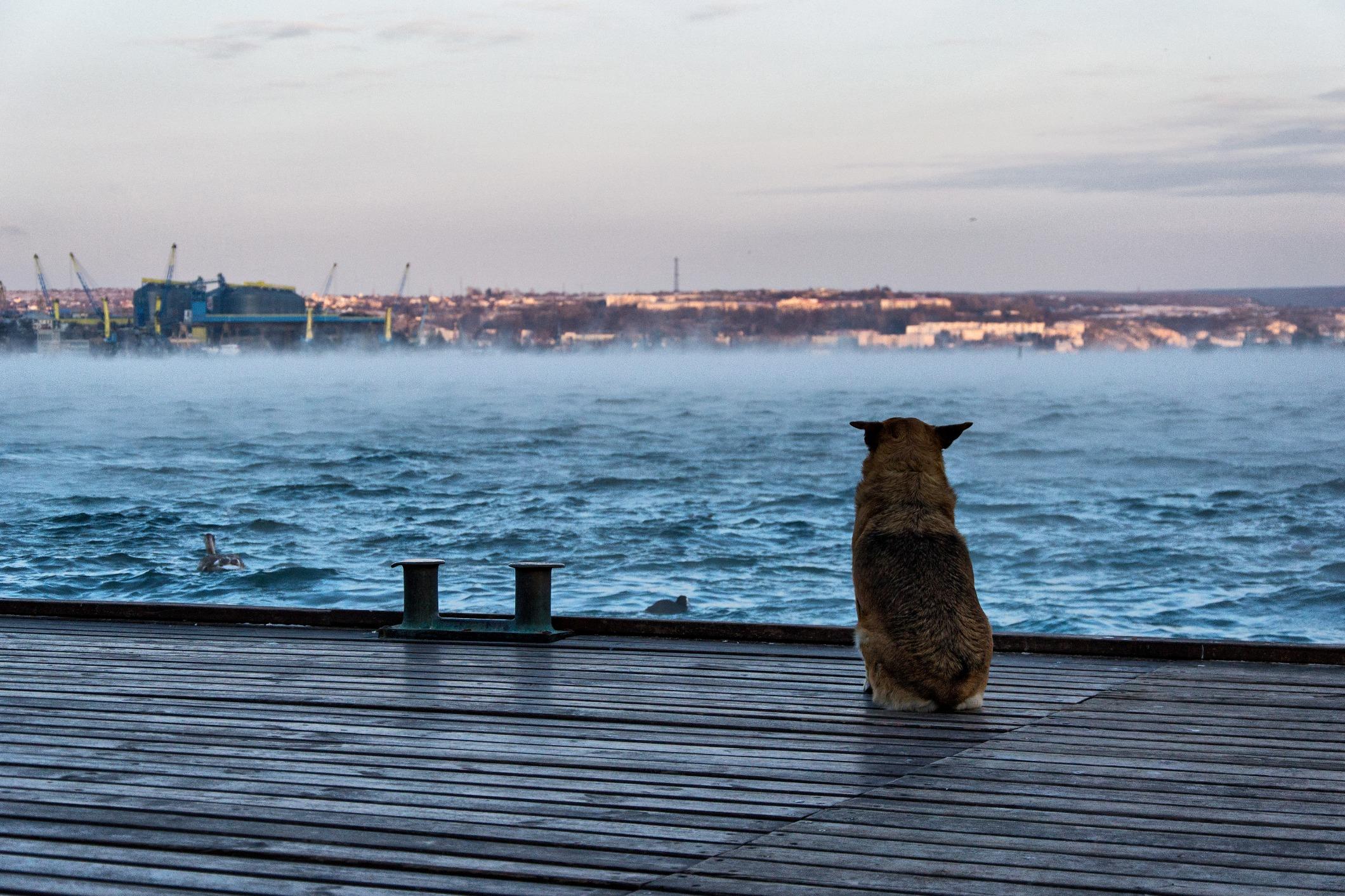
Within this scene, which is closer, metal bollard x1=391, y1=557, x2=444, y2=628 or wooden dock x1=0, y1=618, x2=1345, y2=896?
wooden dock x1=0, y1=618, x2=1345, y2=896

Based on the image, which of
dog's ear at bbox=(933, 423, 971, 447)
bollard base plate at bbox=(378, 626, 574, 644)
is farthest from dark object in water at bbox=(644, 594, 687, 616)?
dog's ear at bbox=(933, 423, 971, 447)

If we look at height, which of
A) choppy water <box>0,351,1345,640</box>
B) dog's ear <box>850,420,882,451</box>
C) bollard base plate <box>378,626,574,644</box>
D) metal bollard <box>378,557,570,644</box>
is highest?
dog's ear <box>850,420,882,451</box>

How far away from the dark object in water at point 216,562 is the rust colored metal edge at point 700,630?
12888 mm

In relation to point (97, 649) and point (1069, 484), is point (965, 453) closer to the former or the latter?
point (1069, 484)

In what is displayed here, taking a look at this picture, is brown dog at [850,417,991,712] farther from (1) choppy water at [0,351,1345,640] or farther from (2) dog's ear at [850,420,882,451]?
(1) choppy water at [0,351,1345,640]

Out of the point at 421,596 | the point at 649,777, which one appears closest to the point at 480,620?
the point at 421,596

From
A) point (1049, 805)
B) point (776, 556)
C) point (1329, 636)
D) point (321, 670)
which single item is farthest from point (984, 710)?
point (776, 556)

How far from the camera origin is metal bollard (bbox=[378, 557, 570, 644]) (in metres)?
7.55

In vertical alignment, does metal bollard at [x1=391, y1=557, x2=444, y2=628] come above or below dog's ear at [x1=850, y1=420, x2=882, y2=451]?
below

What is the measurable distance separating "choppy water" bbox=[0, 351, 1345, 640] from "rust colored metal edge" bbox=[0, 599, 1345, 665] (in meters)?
9.26

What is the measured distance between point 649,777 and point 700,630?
9.20ft

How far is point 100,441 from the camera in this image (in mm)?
54781

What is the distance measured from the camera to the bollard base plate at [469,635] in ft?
24.6

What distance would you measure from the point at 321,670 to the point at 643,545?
18112mm
